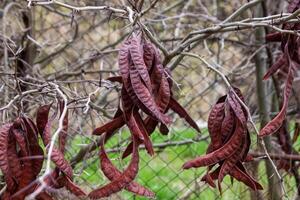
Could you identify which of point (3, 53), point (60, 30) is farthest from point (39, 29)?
point (3, 53)

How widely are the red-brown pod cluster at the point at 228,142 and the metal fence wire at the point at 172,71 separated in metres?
1.14

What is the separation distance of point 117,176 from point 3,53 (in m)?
1.90

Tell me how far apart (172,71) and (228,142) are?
149cm

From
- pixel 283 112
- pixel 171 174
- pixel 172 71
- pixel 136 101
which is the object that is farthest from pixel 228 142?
pixel 171 174

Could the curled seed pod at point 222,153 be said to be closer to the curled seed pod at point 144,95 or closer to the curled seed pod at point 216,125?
the curled seed pod at point 216,125

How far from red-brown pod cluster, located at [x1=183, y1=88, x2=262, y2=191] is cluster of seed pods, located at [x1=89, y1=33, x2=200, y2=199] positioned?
0.17 m

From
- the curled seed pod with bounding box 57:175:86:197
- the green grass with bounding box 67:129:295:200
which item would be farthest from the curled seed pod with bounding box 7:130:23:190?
the green grass with bounding box 67:129:295:200

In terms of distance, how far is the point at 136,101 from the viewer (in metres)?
1.89

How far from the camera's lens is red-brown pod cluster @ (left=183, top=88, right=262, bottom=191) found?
1.99m

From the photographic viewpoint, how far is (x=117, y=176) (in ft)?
6.32

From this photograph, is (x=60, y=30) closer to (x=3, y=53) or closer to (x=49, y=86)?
(x=3, y=53)

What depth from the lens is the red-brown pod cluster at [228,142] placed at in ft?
6.53

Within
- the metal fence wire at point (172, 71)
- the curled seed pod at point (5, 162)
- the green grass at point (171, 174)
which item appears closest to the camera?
the curled seed pod at point (5, 162)

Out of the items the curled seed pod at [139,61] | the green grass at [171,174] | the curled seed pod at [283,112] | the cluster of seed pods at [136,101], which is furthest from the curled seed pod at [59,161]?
the green grass at [171,174]
